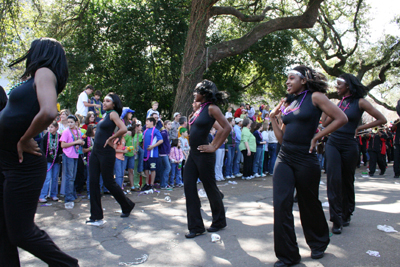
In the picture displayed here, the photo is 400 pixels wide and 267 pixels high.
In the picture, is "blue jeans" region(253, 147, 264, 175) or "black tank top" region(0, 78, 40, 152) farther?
"blue jeans" region(253, 147, 264, 175)

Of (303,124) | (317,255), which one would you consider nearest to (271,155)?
(317,255)

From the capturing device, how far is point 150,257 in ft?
12.7

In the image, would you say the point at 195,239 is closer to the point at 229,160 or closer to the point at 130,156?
the point at 130,156

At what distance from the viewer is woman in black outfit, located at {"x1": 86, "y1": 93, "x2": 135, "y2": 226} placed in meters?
5.25

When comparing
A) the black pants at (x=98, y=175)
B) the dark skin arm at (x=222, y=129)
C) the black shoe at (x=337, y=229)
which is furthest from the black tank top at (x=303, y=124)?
the black pants at (x=98, y=175)

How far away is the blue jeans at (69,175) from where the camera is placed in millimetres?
7129

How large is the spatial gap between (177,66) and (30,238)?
46.4 feet

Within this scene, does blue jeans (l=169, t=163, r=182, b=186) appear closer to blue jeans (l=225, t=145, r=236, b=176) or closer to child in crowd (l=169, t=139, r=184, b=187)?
child in crowd (l=169, t=139, r=184, b=187)

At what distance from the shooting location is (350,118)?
514 centimetres

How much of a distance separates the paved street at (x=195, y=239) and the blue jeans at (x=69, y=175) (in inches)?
11.4

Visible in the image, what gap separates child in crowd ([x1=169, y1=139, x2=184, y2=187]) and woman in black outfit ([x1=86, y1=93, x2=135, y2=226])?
13.1 feet

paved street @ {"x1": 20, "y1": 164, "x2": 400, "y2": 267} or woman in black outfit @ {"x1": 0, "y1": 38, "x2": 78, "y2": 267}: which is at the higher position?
woman in black outfit @ {"x1": 0, "y1": 38, "x2": 78, "y2": 267}

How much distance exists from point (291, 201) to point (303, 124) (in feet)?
2.91

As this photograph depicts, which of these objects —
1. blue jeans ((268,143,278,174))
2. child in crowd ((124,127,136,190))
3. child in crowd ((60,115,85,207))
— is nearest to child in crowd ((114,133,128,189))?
child in crowd ((124,127,136,190))
